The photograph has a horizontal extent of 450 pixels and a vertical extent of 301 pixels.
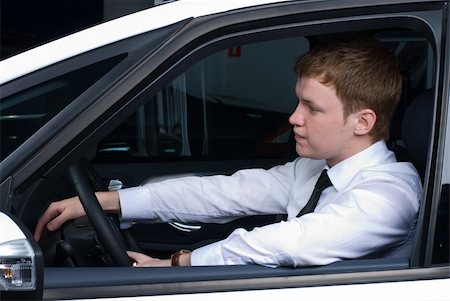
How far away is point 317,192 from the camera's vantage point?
2.32m

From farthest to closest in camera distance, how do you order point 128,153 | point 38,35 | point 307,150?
1. point 38,35
2. point 128,153
3. point 307,150

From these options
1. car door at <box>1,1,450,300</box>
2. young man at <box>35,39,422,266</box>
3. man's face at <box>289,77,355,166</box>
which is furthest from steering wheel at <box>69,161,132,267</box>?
man's face at <box>289,77,355,166</box>

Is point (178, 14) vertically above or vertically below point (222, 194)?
above

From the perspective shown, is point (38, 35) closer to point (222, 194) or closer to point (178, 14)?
point (222, 194)

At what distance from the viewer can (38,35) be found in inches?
276

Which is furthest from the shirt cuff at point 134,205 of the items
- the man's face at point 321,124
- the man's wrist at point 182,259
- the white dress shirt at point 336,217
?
the man's face at point 321,124

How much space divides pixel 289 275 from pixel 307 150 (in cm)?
41

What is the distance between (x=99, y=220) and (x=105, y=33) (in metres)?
0.54

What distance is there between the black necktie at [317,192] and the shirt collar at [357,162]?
0.13 ft

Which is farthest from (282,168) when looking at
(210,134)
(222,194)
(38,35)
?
(38,35)

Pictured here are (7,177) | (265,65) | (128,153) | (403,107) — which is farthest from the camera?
(265,65)

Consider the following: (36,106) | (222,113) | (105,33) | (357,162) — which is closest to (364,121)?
(357,162)

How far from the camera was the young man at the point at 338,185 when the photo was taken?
202 centimetres

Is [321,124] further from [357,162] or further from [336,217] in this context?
[336,217]
